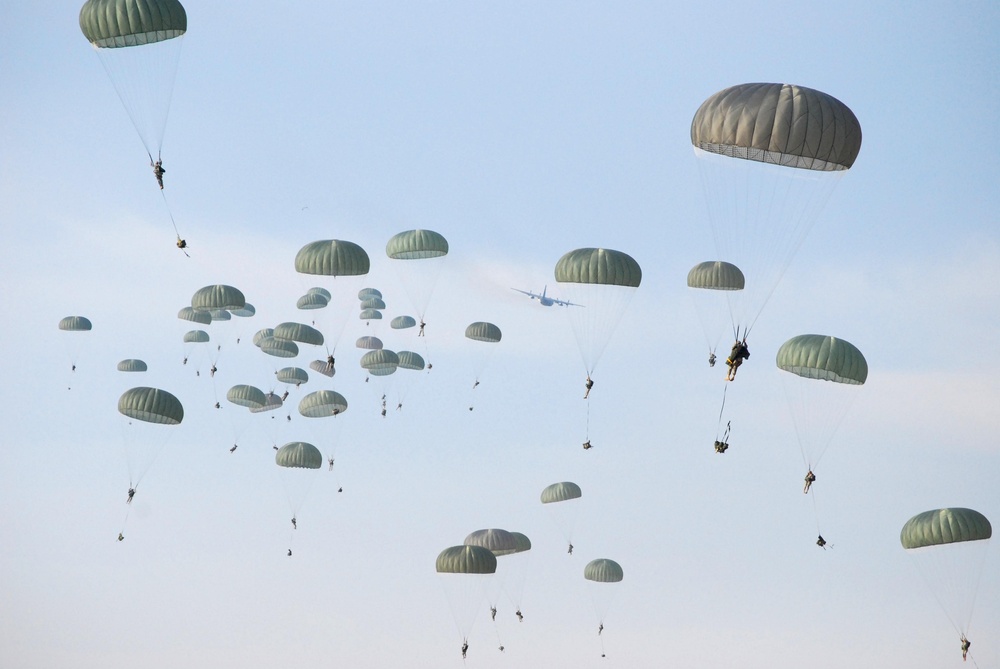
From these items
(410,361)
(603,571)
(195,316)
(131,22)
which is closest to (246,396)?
(195,316)

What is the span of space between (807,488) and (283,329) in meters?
27.5

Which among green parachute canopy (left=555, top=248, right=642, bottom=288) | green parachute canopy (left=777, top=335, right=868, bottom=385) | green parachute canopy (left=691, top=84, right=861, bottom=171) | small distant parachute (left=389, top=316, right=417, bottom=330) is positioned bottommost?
green parachute canopy (left=777, top=335, right=868, bottom=385)

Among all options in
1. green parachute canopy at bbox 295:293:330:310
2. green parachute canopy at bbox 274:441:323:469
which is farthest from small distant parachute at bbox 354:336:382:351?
green parachute canopy at bbox 274:441:323:469

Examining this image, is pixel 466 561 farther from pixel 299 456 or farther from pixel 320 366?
pixel 320 366

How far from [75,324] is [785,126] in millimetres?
45574

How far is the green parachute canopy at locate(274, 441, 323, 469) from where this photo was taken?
59.5 metres

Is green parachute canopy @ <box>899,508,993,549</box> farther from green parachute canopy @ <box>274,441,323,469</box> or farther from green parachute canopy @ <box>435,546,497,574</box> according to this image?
green parachute canopy @ <box>274,441,323,469</box>

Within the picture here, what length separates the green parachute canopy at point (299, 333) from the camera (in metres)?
59.6

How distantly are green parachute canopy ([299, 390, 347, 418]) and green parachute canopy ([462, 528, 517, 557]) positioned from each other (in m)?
10.5

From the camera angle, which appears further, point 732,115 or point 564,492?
point 564,492

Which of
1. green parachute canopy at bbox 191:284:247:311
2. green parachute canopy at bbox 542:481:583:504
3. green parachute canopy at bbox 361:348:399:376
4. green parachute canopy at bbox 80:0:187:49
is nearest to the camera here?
green parachute canopy at bbox 80:0:187:49

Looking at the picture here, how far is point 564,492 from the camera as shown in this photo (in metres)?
58.6

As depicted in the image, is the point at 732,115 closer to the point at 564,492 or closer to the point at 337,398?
the point at 564,492

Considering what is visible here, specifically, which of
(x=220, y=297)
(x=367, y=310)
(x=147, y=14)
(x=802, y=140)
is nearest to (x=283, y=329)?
(x=220, y=297)
